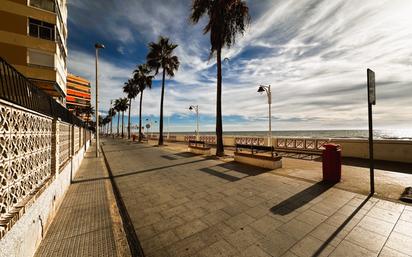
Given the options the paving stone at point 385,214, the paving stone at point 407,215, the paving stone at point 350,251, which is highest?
the paving stone at point 407,215

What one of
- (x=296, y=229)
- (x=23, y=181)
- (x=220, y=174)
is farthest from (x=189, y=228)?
(x=220, y=174)

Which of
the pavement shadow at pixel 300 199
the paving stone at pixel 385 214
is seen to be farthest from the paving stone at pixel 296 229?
the paving stone at pixel 385 214

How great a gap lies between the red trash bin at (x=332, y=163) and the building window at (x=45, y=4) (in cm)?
2351

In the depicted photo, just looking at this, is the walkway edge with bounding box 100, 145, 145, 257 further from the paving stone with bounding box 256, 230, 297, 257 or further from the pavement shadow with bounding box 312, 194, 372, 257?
the pavement shadow with bounding box 312, 194, 372, 257

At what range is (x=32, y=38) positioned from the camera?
15.5 m

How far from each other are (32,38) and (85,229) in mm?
19615

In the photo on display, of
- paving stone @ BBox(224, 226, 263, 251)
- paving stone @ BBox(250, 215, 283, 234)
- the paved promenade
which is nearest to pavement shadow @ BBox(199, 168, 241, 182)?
paving stone @ BBox(250, 215, 283, 234)

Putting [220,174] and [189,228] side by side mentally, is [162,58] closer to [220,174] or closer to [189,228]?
[220,174]

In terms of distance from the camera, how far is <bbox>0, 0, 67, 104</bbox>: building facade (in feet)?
48.1

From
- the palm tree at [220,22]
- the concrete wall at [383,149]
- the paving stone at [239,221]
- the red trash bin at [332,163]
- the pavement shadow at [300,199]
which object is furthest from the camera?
the palm tree at [220,22]

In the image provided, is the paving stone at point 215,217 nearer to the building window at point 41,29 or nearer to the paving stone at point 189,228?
the paving stone at point 189,228

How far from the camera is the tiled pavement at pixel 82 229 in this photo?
120 inches

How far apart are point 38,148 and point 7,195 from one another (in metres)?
1.64

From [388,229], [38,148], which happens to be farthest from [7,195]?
[388,229]
